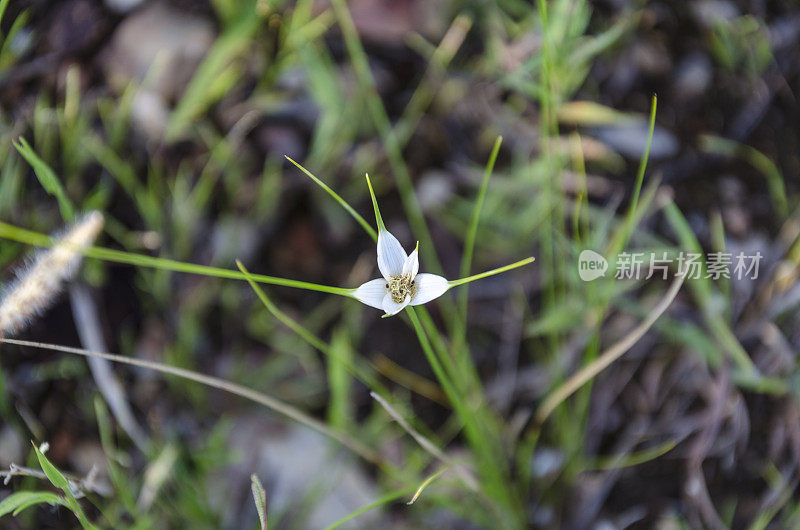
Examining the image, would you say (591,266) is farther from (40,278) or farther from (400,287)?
(40,278)

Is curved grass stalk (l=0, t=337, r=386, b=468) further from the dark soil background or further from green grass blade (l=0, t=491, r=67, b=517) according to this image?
the dark soil background

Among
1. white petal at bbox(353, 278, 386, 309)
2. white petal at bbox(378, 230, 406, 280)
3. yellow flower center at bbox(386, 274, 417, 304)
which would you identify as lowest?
white petal at bbox(353, 278, 386, 309)

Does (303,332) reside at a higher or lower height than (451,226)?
lower

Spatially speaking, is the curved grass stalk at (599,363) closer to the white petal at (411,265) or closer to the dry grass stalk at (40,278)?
the white petal at (411,265)

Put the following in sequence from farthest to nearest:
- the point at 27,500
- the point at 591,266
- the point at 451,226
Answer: the point at 451,226
the point at 591,266
the point at 27,500

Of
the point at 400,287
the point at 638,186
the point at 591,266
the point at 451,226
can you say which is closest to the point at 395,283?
the point at 400,287

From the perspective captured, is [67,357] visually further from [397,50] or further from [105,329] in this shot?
[397,50]

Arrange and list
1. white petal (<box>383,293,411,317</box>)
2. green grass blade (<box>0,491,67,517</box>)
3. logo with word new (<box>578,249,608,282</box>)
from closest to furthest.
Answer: white petal (<box>383,293,411,317</box>) < green grass blade (<box>0,491,67,517</box>) < logo with word new (<box>578,249,608,282</box>)

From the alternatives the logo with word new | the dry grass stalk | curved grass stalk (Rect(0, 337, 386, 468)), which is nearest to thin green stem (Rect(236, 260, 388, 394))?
curved grass stalk (Rect(0, 337, 386, 468))

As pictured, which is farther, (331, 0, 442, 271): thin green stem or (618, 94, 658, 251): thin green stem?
(331, 0, 442, 271): thin green stem
